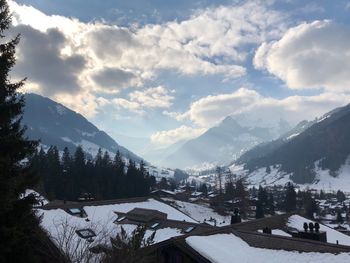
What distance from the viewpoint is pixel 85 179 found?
Result: 356 feet

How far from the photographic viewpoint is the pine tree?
53.1ft

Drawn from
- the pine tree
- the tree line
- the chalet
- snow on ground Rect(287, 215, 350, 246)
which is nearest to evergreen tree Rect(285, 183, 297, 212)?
the tree line

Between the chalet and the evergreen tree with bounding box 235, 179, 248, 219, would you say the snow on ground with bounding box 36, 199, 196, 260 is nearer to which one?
the chalet

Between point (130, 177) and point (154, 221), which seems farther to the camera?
point (130, 177)

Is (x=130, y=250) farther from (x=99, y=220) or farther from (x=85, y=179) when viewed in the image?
(x=85, y=179)

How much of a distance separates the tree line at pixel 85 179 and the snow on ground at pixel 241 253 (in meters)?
69.7

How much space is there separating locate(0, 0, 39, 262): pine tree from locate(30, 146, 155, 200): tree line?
76.4m

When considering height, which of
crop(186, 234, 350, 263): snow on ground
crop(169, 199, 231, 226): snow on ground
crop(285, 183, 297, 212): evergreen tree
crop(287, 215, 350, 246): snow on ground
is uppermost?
crop(285, 183, 297, 212): evergreen tree

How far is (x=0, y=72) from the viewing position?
17109 mm

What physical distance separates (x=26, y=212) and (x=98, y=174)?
98.5 m

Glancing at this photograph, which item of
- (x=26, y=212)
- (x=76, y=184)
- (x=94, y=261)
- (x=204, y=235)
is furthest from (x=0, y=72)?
(x=76, y=184)

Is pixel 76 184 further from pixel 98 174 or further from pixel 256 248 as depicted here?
pixel 256 248

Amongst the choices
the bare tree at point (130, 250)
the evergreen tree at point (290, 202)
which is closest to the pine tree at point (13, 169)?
the bare tree at point (130, 250)

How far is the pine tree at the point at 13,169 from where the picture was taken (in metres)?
16.2
